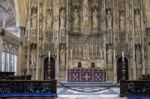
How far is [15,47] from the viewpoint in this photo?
1895 centimetres

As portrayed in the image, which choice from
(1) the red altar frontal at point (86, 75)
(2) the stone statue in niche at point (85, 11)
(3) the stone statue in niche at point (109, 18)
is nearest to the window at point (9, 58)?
(1) the red altar frontal at point (86, 75)

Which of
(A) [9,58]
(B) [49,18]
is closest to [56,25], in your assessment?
(B) [49,18]

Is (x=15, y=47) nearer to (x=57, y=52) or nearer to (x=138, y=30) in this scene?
(x=57, y=52)

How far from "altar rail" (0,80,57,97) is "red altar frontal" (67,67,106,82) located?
696 cm

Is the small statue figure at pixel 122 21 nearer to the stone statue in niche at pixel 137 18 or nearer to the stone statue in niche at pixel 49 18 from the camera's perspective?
the stone statue in niche at pixel 137 18

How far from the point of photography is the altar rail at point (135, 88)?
10.4m

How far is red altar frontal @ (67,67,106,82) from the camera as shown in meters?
17.4

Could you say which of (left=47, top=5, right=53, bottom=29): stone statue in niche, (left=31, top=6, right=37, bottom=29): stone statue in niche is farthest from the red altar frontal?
(left=31, top=6, right=37, bottom=29): stone statue in niche

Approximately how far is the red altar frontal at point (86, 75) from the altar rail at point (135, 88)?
685 cm

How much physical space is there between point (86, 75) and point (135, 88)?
711cm

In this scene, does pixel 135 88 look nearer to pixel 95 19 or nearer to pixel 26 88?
pixel 26 88

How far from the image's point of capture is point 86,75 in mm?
17391

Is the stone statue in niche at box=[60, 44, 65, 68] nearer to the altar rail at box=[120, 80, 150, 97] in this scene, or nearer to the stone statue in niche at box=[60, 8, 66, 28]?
the stone statue in niche at box=[60, 8, 66, 28]

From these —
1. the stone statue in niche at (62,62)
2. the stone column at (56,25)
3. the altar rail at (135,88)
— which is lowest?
the altar rail at (135,88)
